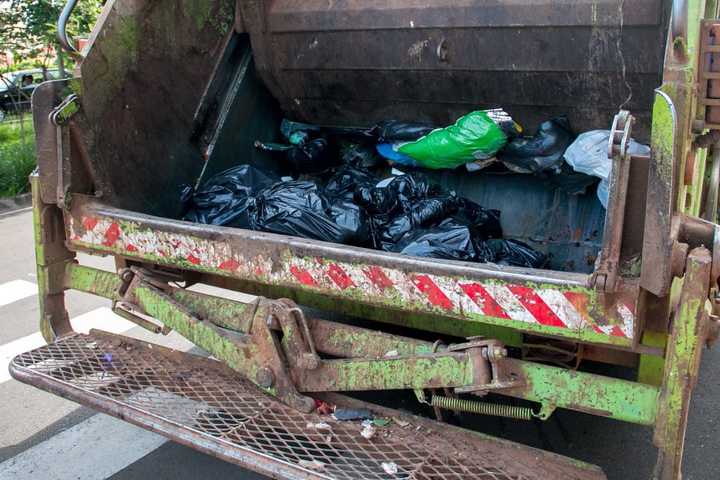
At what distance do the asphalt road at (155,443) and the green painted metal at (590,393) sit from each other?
945 mm

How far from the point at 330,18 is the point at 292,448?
2242mm

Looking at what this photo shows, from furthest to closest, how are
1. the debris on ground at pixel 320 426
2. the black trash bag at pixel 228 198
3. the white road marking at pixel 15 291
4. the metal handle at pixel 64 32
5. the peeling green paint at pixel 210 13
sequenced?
the white road marking at pixel 15 291
the peeling green paint at pixel 210 13
the black trash bag at pixel 228 198
the metal handle at pixel 64 32
the debris on ground at pixel 320 426

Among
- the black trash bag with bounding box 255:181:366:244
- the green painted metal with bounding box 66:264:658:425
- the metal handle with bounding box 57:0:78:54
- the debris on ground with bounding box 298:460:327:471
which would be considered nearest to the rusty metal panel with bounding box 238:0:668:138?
the black trash bag with bounding box 255:181:366:244

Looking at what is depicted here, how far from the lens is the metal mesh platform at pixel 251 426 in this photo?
2055mm

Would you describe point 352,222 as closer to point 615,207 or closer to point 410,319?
point 410,319

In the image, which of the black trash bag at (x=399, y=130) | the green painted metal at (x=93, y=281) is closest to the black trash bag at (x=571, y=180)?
the black trash bag at (x=399, y=130)

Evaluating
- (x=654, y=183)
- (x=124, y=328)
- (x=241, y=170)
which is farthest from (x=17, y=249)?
(x=654, y=183)

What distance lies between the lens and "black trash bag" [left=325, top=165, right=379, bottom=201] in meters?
3.41

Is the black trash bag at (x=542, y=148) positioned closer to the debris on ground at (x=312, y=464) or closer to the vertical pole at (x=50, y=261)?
the debris on ground at (x=312, y=464)

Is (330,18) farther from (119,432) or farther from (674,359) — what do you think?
(674,359)

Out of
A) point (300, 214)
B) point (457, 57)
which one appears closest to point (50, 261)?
point (300, 214)

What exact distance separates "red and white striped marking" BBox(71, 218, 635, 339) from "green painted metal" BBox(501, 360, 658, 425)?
0.16 meters

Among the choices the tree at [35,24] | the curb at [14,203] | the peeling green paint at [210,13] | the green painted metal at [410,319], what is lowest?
the curb at [14,203]

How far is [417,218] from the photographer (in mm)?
3084
